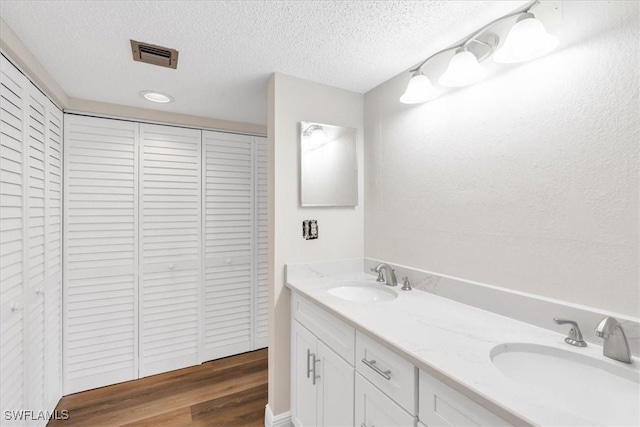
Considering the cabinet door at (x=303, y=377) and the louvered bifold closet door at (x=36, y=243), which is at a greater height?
the louvered bifold closet door at (x=36, y=243)

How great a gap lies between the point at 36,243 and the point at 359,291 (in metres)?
1.88

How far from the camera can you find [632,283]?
87 centimetres

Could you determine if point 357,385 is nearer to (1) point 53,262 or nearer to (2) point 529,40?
(2) point 529,40

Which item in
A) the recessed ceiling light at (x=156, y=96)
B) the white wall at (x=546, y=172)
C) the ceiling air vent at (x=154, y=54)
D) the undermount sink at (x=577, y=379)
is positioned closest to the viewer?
the undermount sink at (x=577, y=379)

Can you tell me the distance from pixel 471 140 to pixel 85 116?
103 inches

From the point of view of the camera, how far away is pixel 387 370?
39.2 inches

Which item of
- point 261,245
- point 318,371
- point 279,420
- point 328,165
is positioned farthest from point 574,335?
point 261,245

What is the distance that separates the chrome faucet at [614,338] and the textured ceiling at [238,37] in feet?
3.86

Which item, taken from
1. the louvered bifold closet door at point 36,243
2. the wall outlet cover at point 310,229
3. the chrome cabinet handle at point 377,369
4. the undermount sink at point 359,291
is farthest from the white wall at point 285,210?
the louvered bifold closet door at point 36,243

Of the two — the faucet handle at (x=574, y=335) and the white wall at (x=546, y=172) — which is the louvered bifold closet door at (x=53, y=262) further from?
the faucet handle at (x=574, y=335)

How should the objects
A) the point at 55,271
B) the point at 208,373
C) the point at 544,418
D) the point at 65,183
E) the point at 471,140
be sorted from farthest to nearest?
the point at 208,373
the point at 65,183
the point at 55,271
the point at 471,140
the point at 544,418

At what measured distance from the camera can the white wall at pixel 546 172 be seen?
0.90 m

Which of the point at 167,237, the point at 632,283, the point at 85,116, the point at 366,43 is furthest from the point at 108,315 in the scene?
the point at 632,283

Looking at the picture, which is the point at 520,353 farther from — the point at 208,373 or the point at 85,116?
the point at 85,116
